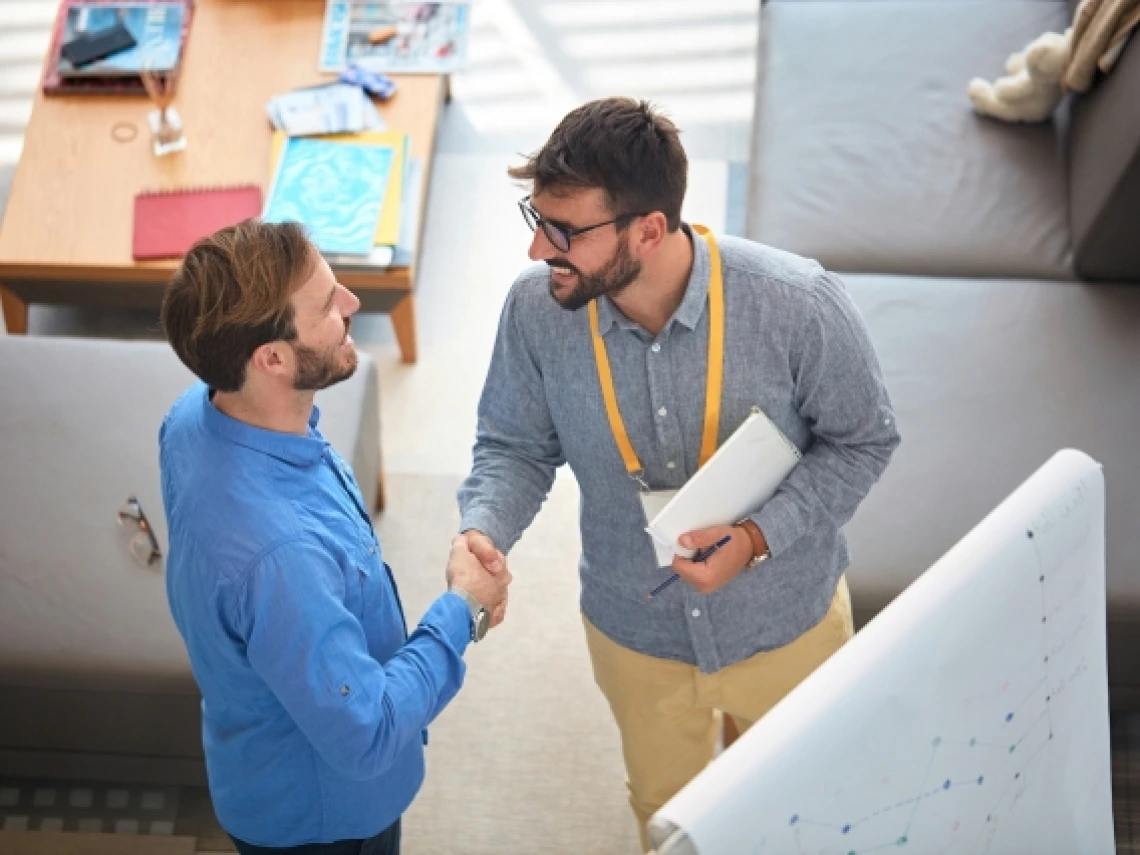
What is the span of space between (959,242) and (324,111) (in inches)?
67.1

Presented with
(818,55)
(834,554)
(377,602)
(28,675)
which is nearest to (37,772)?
(28,675)

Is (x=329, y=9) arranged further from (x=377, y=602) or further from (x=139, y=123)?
(x=377, y=602)

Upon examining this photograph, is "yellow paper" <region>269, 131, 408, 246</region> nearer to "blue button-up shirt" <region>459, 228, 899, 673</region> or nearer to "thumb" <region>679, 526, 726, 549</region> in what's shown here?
"blue button-up shirt" <region>459, 228, 899, 673</region>

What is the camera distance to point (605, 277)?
5.91 ft

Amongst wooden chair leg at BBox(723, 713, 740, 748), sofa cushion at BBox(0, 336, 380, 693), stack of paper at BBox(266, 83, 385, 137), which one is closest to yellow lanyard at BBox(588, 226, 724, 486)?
wooden chair leg at BBox(723, 713, 740, 748)

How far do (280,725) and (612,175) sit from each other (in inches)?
34.1

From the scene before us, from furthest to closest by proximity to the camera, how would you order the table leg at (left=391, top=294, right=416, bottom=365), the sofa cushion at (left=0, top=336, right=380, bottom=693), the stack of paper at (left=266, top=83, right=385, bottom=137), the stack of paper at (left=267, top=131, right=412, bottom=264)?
the stack of paper at (left=266, top=83, right=385, bottom=137) < the table leg at (left=391, top=294, right=416, bottom=365) < the stack of paper at (left=267, top=131, right=412, bottom=264) < the sofa cushion at (left=0, top=336, right=380, bottom=693)

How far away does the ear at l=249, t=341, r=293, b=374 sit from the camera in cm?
173

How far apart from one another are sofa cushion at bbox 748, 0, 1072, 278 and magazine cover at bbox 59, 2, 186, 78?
168 cm

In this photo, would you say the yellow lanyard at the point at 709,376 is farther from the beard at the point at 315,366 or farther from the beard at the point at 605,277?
the beard at the point at 315,366

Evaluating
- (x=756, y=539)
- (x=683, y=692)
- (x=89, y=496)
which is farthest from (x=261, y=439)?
(x=89, y=496)

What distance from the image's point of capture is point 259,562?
1664mm

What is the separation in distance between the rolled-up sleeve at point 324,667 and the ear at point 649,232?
57 centimetres

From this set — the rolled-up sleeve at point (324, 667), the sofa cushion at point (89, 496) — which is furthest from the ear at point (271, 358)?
the sofa cushion at point (89, 496)
